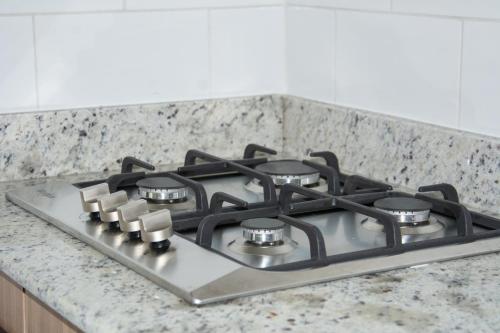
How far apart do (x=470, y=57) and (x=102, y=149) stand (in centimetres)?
70

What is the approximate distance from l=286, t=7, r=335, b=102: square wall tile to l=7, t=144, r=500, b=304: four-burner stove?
29cm

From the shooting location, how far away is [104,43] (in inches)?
67.1

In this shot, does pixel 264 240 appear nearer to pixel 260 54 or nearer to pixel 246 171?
pixel 246 171

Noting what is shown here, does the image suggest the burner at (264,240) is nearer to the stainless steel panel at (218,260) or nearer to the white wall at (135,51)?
the stainless steel panel at (218,260)

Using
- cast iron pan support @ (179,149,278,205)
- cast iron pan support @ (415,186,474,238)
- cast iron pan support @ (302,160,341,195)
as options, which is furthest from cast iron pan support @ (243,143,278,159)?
cast iron pan support @ (415,186,474,238)

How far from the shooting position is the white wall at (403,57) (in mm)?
1381

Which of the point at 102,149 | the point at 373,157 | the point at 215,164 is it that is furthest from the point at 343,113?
the point at 102,149

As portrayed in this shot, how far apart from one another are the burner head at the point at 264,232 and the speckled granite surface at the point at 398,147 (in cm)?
37

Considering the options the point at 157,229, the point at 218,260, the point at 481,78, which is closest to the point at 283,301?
the point at 218,260

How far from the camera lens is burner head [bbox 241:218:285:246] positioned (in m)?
1.16

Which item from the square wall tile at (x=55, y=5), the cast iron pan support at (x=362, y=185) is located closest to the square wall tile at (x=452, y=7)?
the cast iron pan support at (x=362, y=185)

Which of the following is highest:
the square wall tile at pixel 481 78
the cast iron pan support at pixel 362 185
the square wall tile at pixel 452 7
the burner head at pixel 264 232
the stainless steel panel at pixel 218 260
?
the square wall tile at pixel 452 7

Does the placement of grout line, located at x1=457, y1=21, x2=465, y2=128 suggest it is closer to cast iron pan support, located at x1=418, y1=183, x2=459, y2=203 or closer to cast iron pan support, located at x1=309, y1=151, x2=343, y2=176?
cast iron pan support, located at x1=418, y1=183, x2=459, y2=203

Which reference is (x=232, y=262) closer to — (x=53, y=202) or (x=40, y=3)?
(x=53, y=202)
